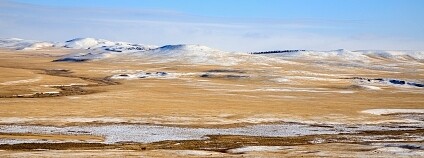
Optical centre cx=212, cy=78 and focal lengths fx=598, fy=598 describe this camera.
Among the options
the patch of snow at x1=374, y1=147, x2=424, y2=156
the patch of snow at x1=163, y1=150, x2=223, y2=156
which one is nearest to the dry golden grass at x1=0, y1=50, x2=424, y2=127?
the patch of snow at x1=163, y1=150, x2=223, y2=156

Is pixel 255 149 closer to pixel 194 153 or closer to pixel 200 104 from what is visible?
pixel 194 153

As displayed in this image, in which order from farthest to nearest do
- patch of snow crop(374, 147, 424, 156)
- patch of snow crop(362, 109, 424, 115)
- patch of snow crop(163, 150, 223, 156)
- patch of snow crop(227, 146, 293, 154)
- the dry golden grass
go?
patch of snow crop(362, 109, 424, 115) → the dry golden grass → patch of snow crop(227, 146, 293, 154) → patch of snow crop(374, 147, 424, 156) → patch of snow crop(163, 150, 223, 156)

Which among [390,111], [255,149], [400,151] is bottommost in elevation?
[390,111]

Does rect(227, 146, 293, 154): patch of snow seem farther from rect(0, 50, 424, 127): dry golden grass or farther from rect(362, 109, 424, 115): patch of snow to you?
rect(362, 109, 424, 115): patch of snow

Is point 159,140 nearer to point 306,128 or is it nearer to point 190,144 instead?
point 190,144

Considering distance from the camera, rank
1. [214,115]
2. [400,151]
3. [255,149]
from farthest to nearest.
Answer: [214,115]
[255,149]
[400,151]

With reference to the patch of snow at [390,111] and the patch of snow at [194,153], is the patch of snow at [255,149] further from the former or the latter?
the patch of snow at [390,111]

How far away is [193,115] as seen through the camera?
66.7m

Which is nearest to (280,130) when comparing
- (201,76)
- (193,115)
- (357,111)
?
(193,115)

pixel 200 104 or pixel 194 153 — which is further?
pixel 200 104

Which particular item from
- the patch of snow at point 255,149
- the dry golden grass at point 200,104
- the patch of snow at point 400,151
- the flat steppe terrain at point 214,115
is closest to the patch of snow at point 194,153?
the flat steppe terrain at point 214,115

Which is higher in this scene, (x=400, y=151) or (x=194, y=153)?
(x=194, y=153)

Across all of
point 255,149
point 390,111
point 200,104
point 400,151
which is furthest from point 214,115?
point 400,151

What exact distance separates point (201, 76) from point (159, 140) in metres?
100
